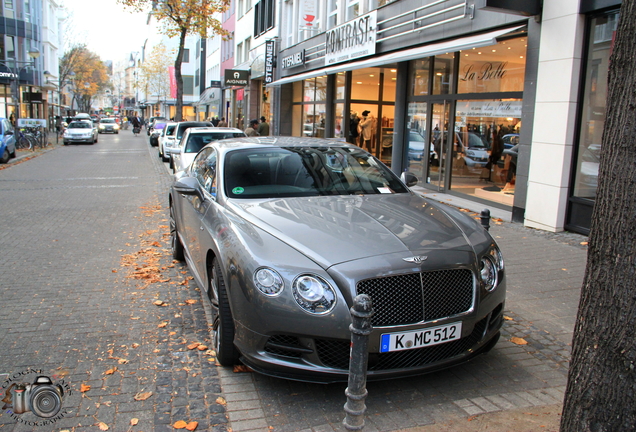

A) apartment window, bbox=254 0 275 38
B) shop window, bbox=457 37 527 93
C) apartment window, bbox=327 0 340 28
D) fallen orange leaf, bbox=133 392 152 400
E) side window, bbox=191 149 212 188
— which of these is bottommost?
fallen orange leaf, bbox=133 392 152 400

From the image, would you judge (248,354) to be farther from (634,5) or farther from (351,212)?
(634,5)

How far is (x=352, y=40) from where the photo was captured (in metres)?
16.1

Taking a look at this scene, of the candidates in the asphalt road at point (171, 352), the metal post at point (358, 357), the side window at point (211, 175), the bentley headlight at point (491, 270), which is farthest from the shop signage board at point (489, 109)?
the metal post at point (358, 357)

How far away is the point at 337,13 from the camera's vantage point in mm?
18375

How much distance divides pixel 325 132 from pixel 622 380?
59.7ft

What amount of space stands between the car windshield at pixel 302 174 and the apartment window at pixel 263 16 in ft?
77.6

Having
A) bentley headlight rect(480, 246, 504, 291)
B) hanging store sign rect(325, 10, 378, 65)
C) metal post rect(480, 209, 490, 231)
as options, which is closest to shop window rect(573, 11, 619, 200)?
metal post rect(480, 209, 490, 231)

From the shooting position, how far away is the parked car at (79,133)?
3422cm

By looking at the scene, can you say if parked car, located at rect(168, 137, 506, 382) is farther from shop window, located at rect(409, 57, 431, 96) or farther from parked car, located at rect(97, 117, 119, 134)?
parked car, located at rect(97, 117, 119, 134)

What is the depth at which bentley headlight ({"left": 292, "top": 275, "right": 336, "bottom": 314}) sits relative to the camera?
321cm

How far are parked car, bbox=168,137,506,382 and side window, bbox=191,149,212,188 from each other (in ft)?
4.10

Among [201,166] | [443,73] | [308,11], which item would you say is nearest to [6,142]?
[308,11]

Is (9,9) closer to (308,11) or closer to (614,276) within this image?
(308,11)

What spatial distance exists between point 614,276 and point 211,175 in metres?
3.75
